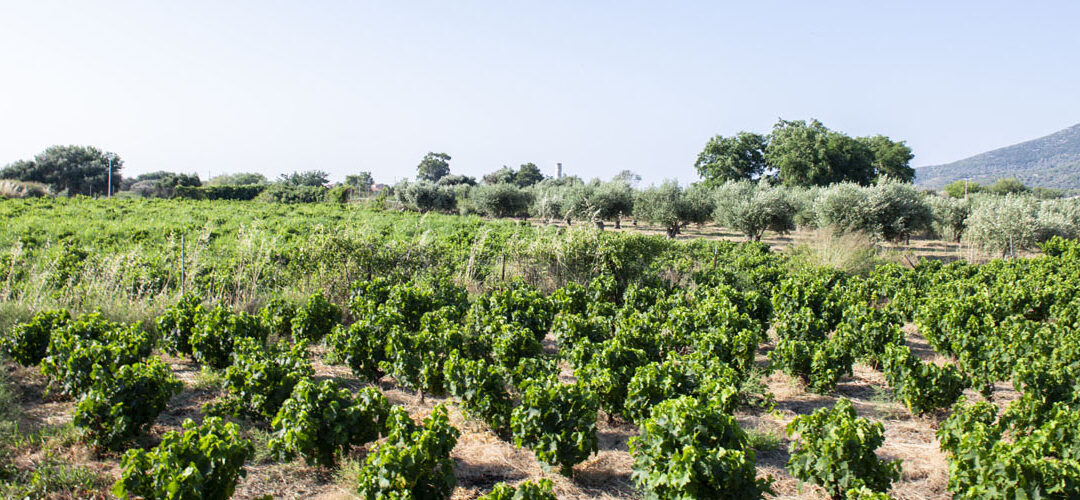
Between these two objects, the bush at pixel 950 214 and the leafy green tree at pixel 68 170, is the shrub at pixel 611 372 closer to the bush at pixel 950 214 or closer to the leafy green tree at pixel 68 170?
the bush at pixel 950 214

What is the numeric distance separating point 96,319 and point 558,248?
26.6ft

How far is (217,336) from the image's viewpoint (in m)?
7.27

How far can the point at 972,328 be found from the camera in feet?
28.5

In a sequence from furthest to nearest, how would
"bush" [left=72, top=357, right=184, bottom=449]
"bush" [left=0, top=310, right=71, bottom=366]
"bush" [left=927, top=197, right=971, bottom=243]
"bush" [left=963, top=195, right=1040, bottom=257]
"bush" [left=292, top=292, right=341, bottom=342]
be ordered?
"bush" [left=927, top=197, right=971, bottom=243] → "bush" [left=963, top=195, right=1040, bottom=257] → "bush" [left=292, top=292, right=341, bottom=342] → "bush" [left=0, top=310, right=71, bottom=366] → "bush" [left=72, top=357, right=184, bottom=449]

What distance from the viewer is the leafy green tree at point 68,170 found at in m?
53.5

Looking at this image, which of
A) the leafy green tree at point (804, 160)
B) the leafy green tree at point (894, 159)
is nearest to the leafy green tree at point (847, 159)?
the leafy green tree at point (804, 160)

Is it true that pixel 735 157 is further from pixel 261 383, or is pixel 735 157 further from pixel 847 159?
pixel 261 383

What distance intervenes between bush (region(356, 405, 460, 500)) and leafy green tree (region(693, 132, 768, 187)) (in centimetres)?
5603

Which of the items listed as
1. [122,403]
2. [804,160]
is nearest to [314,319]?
[122,403]

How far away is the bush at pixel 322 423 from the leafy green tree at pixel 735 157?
182ft

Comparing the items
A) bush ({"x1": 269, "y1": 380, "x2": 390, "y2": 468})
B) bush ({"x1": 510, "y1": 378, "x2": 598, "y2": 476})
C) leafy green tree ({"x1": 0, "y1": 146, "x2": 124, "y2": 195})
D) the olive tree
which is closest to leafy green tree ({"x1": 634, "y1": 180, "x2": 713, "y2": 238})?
the olive tree

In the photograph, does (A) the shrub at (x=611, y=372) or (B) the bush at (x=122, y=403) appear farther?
(A) the shrub at (x=611, y=372)

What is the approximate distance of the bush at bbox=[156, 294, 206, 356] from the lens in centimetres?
751

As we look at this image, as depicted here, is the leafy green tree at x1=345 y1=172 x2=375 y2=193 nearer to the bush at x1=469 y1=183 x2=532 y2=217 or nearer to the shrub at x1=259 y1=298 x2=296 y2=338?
the bush at x1=469 y1=183 x2=532 y2=217
